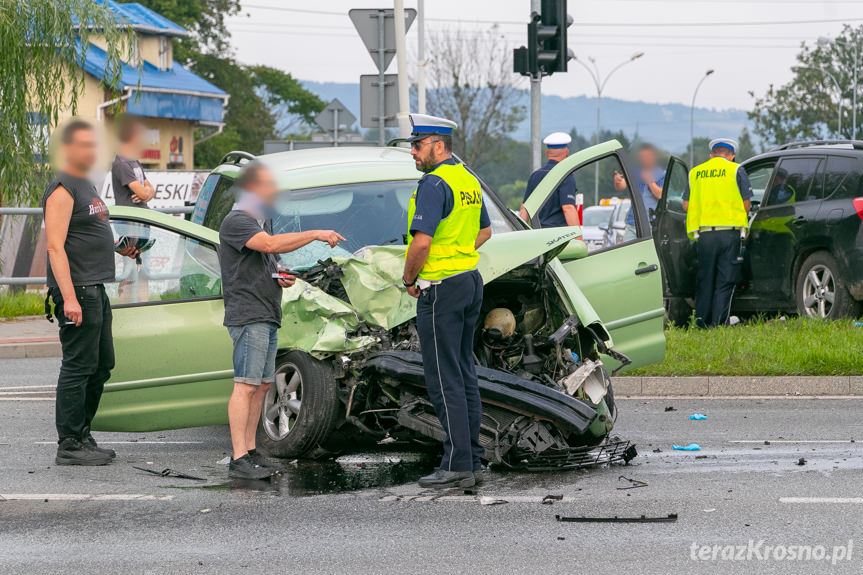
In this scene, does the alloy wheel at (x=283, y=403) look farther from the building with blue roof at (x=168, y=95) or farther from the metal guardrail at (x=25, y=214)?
the building with blue roof at (x=168, y=95)

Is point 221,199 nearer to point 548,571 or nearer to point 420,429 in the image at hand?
point 420,429

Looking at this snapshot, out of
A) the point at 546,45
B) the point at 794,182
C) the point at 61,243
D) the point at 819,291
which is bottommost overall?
the point at 819,291

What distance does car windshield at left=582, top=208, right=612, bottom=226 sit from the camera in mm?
32766

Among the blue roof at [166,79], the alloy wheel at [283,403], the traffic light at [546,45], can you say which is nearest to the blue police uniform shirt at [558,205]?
the alloy wheel at [283,403]

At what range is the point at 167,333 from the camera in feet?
23.5

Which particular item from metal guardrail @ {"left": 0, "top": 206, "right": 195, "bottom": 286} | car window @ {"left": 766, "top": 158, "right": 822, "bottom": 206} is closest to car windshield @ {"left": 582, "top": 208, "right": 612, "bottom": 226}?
metal guardrail @ {"left": 0, "top": 206, "right": 195, "bottom": 286}

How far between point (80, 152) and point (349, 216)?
173 centimetres

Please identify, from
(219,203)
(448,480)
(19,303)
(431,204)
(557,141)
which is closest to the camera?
(431,204)

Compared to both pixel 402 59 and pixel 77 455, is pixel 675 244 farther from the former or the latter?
pixel 77 455

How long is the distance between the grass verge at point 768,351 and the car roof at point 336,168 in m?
2.79

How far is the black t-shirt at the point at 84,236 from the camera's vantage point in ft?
23.0

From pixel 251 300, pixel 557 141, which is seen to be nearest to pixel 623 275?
pixel 251 300

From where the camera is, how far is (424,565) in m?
4.93

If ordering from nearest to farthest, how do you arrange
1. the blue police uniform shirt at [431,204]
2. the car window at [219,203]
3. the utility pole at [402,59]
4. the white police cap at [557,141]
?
the blue police uniform shirt at [431,204], the car window at [219,203], the white police cap at [557,141], the utility pole at [402,59]
